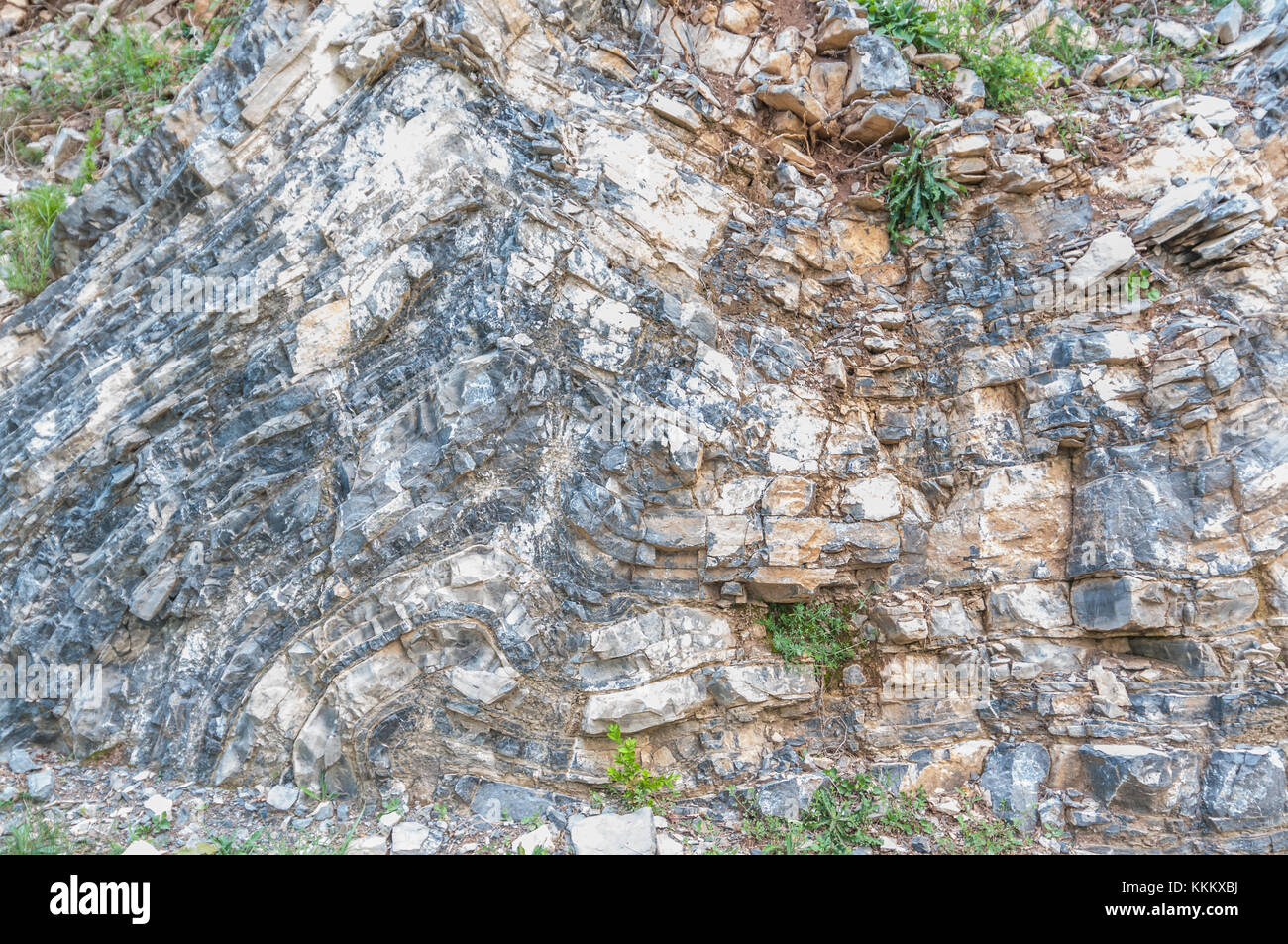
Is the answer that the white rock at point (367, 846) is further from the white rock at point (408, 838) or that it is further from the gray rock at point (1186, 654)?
the gray rock at point (1186, 654)

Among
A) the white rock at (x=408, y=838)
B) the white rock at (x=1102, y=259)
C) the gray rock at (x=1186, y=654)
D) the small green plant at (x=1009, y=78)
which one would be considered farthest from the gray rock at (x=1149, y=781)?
the small green plant at (x=1009, y=78)

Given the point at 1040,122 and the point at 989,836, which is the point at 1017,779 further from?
the point at 1040,122

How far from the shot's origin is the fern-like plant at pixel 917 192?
19.4 ft

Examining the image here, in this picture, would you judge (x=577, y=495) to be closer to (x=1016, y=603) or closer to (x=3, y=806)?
(x=1016, y=603)

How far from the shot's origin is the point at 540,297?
17.1 feet

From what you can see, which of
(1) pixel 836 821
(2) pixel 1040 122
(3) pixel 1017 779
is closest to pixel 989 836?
(3) pixel 1017 779

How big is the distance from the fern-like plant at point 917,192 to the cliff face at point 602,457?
395 millimetres

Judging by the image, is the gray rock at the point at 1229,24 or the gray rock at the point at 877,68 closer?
the gray rock at the point at 877,68

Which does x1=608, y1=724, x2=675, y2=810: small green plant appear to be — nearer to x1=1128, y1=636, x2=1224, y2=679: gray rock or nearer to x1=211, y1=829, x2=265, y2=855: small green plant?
x1=211, y1=829, x2=265, y2=855: small green plant

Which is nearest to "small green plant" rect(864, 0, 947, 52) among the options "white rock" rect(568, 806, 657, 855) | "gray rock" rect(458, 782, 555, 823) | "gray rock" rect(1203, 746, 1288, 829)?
"gray rock" rect(1203, 746, 1288, 829)

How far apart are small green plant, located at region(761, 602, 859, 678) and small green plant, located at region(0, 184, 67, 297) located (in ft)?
21.2

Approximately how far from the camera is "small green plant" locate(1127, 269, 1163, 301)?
5574mm
